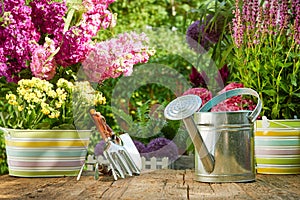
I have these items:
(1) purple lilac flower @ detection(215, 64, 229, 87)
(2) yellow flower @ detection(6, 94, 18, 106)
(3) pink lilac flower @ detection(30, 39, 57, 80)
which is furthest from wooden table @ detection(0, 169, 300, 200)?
(1) purple lilac flower @ detection(215, 64, 229, 87)

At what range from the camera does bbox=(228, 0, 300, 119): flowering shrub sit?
2.02m

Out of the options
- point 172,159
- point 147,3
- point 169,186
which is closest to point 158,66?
point 147,3

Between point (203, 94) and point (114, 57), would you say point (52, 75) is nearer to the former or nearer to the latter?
point (114, 57)

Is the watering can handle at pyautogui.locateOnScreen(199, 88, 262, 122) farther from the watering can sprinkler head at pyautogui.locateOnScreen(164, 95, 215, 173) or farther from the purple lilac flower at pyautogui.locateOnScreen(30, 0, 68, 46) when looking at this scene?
the purple lilac flower at pyautogui.locateOnScreen(30, 0, 68, 46)

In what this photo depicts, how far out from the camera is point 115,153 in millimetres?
1904

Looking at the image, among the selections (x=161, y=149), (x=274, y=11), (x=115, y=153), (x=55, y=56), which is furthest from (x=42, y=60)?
(x=274, y=11)

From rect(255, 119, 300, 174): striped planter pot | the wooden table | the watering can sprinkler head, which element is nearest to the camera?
the wooden table

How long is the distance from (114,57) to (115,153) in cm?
39

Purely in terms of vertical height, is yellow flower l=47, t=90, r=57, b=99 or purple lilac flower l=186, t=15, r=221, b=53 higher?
purple lilac flower l=186, t=15, r=221, b=53

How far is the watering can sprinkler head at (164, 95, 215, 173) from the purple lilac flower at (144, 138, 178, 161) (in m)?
0.53

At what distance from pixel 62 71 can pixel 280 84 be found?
0.80 meters

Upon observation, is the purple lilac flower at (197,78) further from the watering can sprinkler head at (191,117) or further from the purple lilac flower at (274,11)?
the watering can sprinkler head at (191,117)

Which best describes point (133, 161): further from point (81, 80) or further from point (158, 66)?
point (158, 66)

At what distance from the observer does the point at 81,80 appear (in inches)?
85.7
